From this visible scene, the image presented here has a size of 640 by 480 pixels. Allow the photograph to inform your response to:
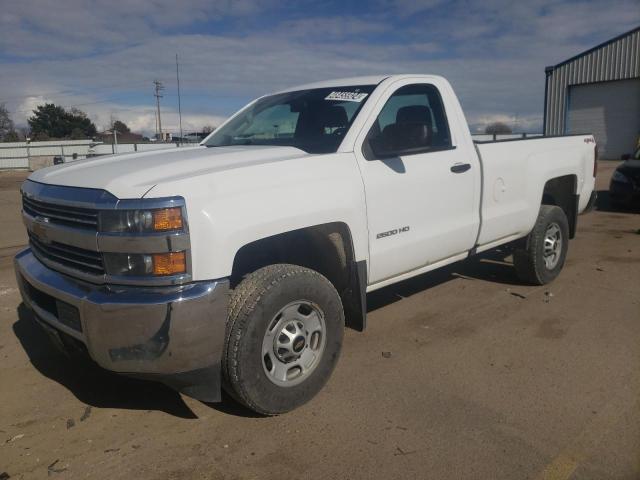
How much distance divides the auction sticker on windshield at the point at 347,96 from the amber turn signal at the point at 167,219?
1.87 meters

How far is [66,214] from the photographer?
2.98 meters

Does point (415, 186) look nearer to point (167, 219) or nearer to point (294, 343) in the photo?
point (294, 343)

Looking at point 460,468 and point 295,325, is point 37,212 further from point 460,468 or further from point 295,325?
point 460,468

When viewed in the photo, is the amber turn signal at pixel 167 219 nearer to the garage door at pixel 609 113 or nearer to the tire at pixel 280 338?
the tire at pixel 280 338

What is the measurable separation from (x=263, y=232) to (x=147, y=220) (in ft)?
2.03

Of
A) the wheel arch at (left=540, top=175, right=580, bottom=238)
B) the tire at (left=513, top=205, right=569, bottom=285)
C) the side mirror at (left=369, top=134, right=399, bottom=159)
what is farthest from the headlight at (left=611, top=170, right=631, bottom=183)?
the side mirror at (left=369, top=134, right=399, bottom=159)

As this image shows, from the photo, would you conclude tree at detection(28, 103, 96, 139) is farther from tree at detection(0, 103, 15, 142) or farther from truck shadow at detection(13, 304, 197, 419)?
truck shadow at detection(13, 304, 197, 419)

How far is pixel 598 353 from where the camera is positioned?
4.07 meters

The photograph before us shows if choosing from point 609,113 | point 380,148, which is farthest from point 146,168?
point 609,113

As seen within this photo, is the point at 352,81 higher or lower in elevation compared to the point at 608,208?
higher

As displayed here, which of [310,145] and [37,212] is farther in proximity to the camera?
[310,145]

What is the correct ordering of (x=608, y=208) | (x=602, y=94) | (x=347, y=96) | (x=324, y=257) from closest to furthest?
1. (x=324, y=257)
2. (x=347, y=96)
3. (x=608, y=208)
4. (x=602, y=94)

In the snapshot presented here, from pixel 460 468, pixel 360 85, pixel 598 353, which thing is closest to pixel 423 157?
pixel 360 85

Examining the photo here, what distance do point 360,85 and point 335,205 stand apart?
4.39 feet
